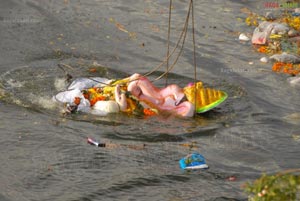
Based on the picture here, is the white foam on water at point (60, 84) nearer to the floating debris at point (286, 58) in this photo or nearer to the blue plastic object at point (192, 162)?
the blue plastic object at point (192, 162)

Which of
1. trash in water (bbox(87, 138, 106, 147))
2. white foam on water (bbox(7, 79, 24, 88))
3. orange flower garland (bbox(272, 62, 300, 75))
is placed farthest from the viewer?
orange flower garland (bbox(272, 62, 300, 75))

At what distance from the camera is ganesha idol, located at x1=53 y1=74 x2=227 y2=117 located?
8242 mm

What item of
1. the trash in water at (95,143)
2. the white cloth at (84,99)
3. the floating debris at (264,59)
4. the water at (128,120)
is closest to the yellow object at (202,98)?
the water at (128,120)

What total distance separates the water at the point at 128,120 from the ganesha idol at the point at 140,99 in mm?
147

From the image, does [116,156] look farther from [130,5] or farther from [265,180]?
[130,5]

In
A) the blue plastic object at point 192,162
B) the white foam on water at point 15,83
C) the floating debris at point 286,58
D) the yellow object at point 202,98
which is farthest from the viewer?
the floating debris at point 286,58

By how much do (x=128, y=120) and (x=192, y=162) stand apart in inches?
59.5

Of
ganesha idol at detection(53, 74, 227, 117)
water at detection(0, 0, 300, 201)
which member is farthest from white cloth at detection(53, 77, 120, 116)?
water at detection(0, 0, 300, 201)

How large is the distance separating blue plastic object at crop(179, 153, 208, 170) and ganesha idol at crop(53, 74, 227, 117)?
4.43ft

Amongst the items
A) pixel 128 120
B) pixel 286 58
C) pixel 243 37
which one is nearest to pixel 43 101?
pixel 128 120

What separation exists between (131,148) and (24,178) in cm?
143

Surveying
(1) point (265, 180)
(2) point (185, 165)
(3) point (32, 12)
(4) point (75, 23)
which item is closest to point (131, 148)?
(2) point (185, 165)

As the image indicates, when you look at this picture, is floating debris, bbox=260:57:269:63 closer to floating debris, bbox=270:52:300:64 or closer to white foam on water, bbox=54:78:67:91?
floating debris, bbox=270:52:300:64

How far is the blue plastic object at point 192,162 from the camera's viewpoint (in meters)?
6.89
